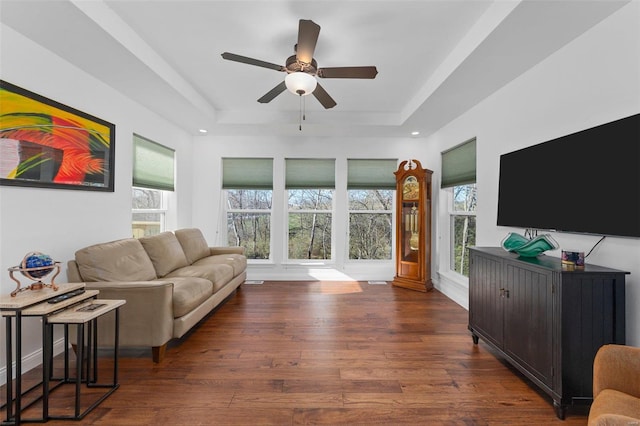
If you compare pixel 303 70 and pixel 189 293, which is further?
pixel 189 293

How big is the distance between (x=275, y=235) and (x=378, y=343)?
2854mm

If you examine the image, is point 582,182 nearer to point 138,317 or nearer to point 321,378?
point 321,378

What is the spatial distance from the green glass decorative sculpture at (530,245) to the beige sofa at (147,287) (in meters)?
2.75

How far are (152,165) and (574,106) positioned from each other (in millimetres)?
4421

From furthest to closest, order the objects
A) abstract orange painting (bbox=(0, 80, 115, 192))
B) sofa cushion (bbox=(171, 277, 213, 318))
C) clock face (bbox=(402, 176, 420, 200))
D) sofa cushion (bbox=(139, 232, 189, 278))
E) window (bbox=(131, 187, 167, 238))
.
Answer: clock face (bbox=(402, 176, 420, 200)), window (bbox=(131, 187, 167, 238)), sofa cushion (bbox=(139, 232, 189, 278)), sofa cushion (bbox=(171, 277, 213, 318)), abstract orange painting (bbox=(0, 80, 115, 192))

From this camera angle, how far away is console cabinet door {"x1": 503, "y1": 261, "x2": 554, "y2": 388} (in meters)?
1.85

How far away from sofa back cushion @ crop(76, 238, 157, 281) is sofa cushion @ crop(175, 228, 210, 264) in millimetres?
863

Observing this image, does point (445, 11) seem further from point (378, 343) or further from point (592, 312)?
point (378, 343)

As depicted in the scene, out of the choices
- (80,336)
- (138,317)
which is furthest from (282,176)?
(80,336)

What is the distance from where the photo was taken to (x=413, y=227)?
468cm

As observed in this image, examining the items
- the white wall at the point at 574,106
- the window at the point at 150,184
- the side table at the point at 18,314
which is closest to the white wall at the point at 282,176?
the window at the point at 150,184

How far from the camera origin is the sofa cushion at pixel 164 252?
3.22m

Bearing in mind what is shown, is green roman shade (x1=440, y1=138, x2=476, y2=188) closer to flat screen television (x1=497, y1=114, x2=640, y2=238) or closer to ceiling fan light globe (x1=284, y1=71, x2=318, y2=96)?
flat screen television (x1=497, y1=114, x2=640, y2=238)

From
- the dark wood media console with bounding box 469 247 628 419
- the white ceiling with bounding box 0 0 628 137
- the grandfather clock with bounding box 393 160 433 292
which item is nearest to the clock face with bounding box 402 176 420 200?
the grandfather clock with bounding box 393 160 433 292
